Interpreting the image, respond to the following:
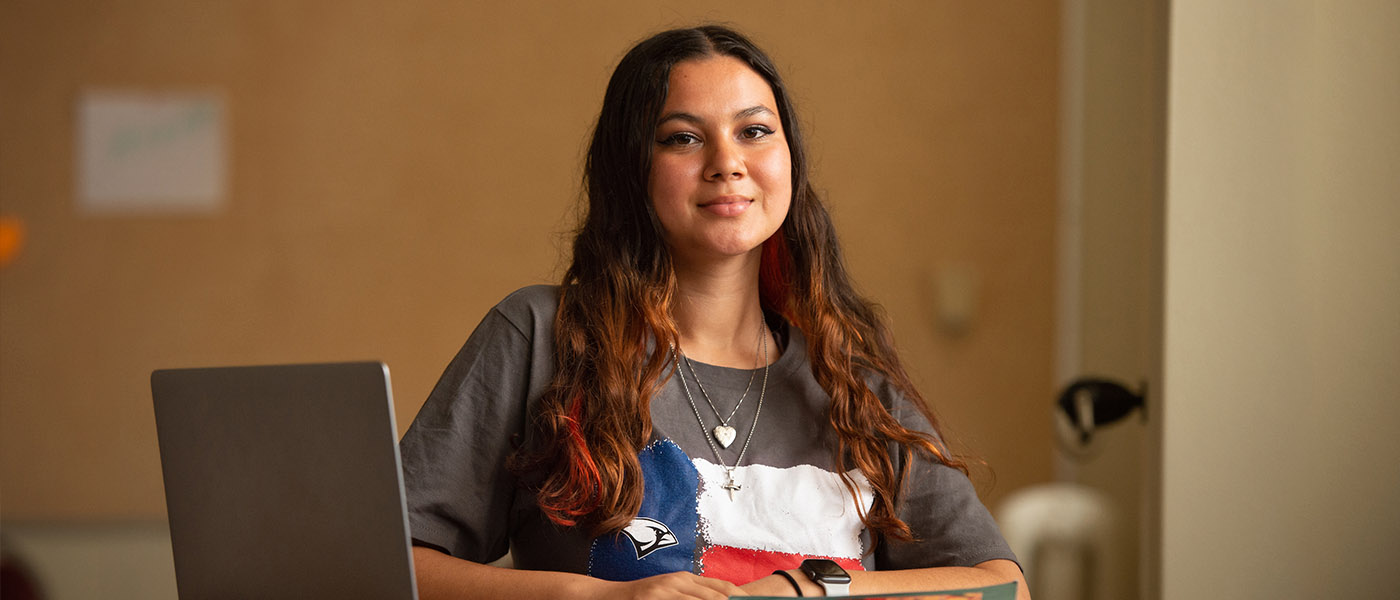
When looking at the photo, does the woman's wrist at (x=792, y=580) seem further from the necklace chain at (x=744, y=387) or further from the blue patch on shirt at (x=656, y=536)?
the necklace chain at (x=744, y=387)

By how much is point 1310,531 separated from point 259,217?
2994mm

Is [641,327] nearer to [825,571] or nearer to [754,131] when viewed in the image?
[754,131]

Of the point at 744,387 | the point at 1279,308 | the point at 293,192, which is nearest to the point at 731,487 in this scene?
the point at 744,387

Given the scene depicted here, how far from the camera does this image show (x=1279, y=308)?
68.6 inches

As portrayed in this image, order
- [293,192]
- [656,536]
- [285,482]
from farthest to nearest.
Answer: [293,192] → [656,536] → [285,482]

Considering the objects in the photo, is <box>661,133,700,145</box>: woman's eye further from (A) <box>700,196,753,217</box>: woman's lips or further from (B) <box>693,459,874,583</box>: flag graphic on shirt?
(B) <box>693,459,874,583</box>: flag graphic on shirt

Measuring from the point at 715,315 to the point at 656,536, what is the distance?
311mm

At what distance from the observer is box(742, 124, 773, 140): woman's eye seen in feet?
4.41

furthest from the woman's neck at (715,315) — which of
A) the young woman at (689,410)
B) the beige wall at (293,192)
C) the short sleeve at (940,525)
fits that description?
the beige wall at (293,192)

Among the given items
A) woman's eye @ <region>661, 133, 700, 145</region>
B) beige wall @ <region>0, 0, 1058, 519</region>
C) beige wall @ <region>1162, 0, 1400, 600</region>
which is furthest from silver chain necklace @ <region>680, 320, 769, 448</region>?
beige wall @ <region>0, 0, 1058, 519</region>

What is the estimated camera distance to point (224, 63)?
356cm

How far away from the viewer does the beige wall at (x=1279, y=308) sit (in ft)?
5.62

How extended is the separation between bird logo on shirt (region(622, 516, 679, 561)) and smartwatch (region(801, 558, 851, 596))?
0.52 ft

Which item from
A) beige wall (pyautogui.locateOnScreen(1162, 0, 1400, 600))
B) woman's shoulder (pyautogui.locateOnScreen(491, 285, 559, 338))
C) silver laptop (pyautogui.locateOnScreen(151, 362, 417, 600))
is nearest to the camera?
silver laptop (pyautogui.locateOnScreen(151, 362, 417, 600))
